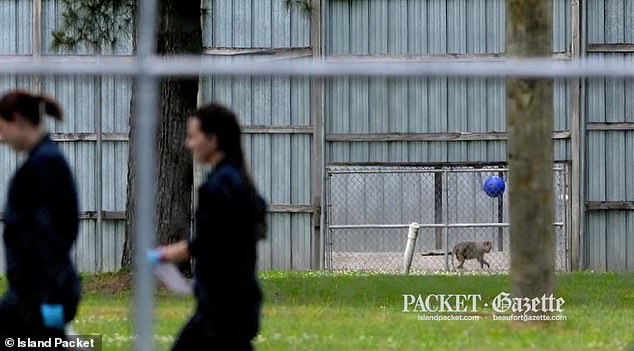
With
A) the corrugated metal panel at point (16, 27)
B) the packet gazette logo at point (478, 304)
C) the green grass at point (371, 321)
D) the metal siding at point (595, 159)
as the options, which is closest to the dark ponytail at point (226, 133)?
the green grass at point (371, 321)

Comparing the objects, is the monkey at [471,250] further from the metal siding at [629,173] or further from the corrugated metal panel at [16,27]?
the corrugated metal panel at [16,27]

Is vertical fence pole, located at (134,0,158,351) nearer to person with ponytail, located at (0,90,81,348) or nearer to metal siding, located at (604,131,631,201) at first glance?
person with ponytail, located at (0,90,81,348)

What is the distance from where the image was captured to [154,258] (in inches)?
226

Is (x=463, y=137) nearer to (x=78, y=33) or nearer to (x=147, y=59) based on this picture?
(x=78, y=33)

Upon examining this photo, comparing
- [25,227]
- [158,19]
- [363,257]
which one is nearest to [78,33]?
[158,19]

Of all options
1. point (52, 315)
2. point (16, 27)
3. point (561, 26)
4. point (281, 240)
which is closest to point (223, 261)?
point (52, 315)

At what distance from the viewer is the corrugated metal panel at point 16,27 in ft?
70.1

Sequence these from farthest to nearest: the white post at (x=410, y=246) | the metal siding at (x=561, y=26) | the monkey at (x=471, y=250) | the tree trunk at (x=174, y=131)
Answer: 1. the metal siding at (x=561, y=26)
2. the monkey at (x=471, y=250)
3. the white post at (x=410, y=246)
4. the tree trunk at (x=174, y=131)

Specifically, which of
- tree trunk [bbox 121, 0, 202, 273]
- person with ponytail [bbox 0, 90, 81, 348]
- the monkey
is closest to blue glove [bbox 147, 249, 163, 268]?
person with ponytail [bbox 0, 90, 81, 348]

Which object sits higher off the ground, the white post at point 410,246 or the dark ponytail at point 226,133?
the dark ponytail at point 226,133

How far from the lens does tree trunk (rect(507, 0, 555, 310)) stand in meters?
9.75

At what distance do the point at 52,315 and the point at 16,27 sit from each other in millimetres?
16217

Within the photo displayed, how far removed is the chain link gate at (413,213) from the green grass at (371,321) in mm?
5470

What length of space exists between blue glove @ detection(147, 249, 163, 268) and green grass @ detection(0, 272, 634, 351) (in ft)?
9.05
